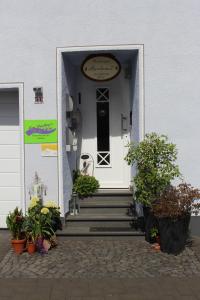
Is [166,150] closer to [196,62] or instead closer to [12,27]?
[196,62]

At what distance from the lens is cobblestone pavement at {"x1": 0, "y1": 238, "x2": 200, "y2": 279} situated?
5.62 meters

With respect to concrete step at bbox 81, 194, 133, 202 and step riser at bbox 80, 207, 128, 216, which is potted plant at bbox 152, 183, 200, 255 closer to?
step riser at bbox 80, 207, 128, 216

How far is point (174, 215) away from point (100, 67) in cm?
297

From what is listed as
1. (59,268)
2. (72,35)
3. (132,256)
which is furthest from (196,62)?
(59,268)

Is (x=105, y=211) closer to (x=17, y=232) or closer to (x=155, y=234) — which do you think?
(x=155, y=234)

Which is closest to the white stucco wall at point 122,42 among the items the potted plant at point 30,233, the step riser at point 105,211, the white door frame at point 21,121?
the white door frame at point 21,121

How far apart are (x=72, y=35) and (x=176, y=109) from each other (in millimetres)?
2137

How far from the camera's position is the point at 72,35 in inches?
286

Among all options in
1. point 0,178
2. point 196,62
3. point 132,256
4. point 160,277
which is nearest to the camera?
point 160,277

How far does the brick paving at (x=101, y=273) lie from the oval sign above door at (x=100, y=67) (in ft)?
9.34

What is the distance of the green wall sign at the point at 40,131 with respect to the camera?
7371 millimetres

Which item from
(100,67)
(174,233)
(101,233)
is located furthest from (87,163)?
(174,233)

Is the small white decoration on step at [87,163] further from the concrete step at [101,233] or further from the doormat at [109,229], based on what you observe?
the concrete step at [101,233]

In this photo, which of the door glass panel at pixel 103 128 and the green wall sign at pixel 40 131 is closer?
the green wall sign at pixel 40 131
